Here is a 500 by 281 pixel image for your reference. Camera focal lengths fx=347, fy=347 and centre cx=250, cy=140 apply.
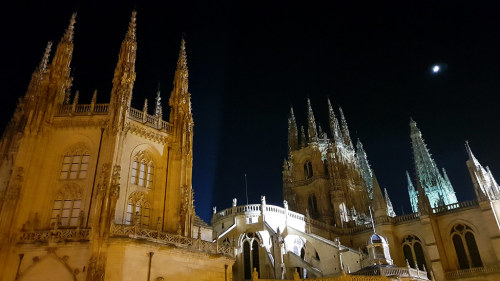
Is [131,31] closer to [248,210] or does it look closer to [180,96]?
[180,96]

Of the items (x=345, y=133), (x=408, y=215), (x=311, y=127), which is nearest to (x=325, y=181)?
(x=311, y=127)

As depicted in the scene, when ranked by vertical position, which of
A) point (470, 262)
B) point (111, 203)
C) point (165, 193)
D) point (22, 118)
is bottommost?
point (470, 262)

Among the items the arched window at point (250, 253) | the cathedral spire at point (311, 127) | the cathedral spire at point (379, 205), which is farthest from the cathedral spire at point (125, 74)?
the cathedral spire at point (311, 127)

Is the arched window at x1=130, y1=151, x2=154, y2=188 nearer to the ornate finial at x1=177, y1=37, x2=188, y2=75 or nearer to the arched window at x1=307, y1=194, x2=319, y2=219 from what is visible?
the ornate finial at x1=177, y1=37, x2=188, y2=75

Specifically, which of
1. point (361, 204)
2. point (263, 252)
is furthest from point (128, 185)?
point (361, 204)

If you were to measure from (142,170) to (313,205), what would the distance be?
30628mm

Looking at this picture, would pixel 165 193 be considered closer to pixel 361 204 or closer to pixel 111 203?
pixel 111 203

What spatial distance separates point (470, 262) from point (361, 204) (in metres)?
17.6

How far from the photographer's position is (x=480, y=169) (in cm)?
3425

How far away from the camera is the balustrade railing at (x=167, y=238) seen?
1870 cm

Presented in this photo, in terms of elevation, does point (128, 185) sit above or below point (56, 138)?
below

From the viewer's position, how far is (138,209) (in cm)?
2262

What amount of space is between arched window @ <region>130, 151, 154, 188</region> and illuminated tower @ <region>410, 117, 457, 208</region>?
47373mm

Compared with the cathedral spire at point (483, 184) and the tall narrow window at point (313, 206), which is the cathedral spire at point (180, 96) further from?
the cathedral spire at point (483, 184)
